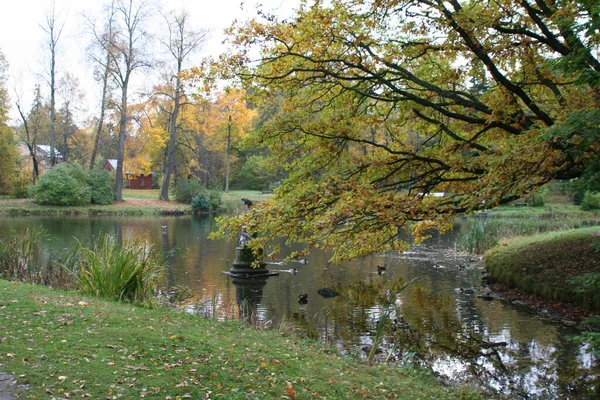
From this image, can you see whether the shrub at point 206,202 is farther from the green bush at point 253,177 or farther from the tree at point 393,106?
the tree at point 393,106

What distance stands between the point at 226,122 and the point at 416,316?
41.9 m

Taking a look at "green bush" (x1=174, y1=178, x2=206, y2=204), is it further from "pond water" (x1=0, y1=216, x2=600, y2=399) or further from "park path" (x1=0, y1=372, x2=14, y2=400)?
"park path" (x1=0, y1=372, x2=14, y2=400)

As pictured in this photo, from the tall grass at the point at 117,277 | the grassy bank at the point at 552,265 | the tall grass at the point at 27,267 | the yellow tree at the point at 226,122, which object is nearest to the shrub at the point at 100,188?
the yellow tree at the point at 226,122

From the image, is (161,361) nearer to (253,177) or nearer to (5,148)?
(5,148)

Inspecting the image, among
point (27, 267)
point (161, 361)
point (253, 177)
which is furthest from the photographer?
point (253, 177)

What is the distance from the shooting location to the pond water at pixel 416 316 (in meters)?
7.84

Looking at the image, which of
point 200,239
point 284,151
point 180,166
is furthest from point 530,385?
point 180,166

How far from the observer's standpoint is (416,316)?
11.2 m

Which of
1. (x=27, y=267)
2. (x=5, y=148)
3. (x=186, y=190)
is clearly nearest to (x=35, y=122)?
(x=5, y=148)

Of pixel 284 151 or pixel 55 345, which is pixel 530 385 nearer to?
pixel 284 151

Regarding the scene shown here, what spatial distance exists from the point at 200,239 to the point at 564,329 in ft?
57.7

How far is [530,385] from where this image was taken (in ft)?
24.0

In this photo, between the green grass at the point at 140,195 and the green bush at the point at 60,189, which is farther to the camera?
the green grass at the point at 140,195

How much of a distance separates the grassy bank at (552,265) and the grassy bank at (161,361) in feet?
21.6
